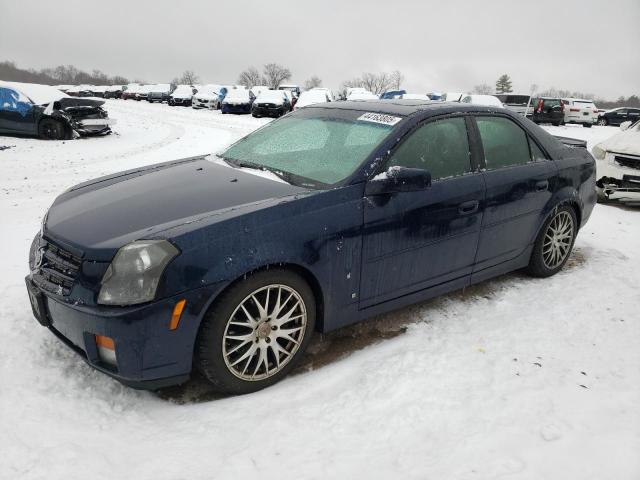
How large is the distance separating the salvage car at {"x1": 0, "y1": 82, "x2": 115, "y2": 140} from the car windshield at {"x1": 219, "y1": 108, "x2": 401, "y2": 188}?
36.0 feet

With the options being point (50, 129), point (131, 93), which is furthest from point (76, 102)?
point (131, 93)

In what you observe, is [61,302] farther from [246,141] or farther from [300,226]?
[246,141]

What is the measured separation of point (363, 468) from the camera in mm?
2059

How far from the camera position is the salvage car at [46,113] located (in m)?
12.1

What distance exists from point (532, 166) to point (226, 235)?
8.84 feet

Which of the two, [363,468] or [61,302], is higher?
[61,302]

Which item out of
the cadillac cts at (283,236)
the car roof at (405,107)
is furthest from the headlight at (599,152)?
the car roof at (405,107)

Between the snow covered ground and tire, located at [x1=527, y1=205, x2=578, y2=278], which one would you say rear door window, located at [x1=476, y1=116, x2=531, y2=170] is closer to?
tire, located at [x1=527, y1=205, x2=578, y2=278]

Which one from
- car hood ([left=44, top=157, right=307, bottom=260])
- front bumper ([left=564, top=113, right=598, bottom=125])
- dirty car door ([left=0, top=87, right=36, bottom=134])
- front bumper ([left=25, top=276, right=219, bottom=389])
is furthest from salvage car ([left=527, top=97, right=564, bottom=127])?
front bumper ([left=25, top=276, right=219, bottom=389])

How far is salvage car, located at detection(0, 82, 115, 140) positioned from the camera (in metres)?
12.1

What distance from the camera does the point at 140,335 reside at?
2.18m

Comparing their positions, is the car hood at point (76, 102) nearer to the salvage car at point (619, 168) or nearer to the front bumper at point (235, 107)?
the front bumper at point (235, 107)

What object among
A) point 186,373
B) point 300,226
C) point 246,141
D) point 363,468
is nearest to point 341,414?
point 363,468

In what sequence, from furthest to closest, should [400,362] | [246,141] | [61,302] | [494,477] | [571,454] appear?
[246,141] → [400,362] → [61,302] → [571,454] → [494,477]
